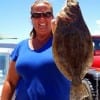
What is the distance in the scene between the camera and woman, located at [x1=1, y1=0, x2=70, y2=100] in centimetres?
303

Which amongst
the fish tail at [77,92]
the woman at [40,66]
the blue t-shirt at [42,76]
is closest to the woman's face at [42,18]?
the woman at [40,66]

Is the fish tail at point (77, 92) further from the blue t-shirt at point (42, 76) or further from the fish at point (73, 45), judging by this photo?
the blue t-shirt at point (42, 76)

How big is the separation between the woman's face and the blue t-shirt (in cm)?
15

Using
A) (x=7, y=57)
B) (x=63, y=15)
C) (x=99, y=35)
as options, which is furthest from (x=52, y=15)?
(x=99, y=35)

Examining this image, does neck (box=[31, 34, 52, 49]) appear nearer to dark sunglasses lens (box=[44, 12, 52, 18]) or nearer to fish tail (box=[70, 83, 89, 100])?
dark sunglasses lens (box=[44, 12, 52, 18])

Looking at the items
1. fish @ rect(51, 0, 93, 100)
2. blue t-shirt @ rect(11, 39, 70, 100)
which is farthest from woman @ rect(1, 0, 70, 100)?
fish @ rect(51, 0, 93, 100)

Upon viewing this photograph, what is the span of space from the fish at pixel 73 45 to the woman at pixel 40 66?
45 cm

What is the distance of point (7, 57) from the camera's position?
521 cm

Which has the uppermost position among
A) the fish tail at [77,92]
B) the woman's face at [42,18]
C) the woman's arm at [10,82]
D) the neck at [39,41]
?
the woman's face at [42,18]

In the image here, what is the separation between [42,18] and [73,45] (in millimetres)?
533

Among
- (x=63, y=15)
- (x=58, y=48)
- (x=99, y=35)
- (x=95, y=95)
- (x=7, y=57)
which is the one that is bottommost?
(x=95, y=95)

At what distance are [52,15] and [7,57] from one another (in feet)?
7.40

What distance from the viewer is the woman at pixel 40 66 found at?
3029 mm

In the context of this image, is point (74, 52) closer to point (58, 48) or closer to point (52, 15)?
point (58, 48)
